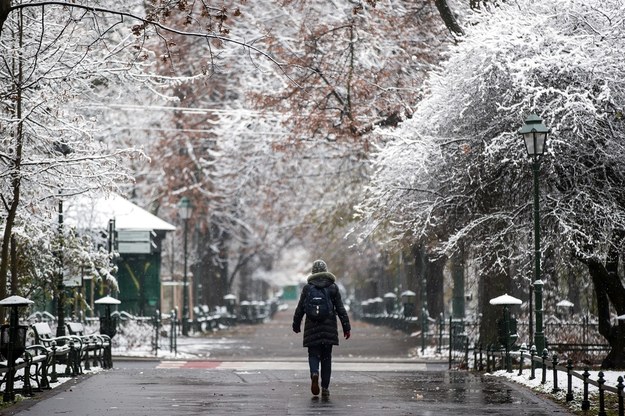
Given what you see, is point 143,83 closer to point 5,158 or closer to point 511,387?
point 5,158

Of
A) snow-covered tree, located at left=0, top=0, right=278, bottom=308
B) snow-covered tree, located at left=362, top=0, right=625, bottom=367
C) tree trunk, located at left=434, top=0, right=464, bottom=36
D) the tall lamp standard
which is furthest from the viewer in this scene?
tree trunk, located at left=434, top=0, right=464, bottom=36

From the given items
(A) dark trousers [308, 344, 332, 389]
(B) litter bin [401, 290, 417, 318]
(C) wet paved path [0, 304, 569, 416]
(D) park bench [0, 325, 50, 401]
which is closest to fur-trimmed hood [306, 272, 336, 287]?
(A) dark trousers [308, 344, 332, 389]

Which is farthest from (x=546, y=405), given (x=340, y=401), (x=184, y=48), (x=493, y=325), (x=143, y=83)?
(x=184, y=48)

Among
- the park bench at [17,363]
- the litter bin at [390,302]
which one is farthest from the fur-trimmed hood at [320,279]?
the litter bin at [390,302]

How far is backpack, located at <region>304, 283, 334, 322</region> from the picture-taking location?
16406mm

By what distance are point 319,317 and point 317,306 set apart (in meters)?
0.15

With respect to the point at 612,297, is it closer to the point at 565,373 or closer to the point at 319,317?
the point at 565,373

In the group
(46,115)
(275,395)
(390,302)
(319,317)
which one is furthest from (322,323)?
(390,302)

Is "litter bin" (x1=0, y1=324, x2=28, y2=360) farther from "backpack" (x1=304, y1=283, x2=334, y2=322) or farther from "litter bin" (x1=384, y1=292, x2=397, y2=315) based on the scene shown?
"litter bin" (x1=384, y1=292, x2=397, y2=315)

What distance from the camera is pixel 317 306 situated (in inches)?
647

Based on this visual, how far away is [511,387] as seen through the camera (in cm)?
1870

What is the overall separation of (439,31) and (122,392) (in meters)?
16.5

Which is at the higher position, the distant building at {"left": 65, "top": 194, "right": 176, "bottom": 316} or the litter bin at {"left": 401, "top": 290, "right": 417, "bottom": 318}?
the distant building at {"left": 65, "top": 194, "right": 176, "bottom": 316}

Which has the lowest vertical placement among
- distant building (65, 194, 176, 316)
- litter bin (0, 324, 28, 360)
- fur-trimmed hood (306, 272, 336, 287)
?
litter bin (0, 324, 28, 360)
